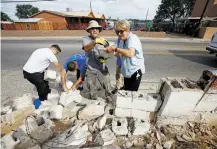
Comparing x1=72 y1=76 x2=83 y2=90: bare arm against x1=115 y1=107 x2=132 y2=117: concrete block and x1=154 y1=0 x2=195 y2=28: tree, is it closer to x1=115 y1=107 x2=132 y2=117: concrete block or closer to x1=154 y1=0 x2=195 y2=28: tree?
x1=115 y1=107 x2=132 y2=117: concrete block

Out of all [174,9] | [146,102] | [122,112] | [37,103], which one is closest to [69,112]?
[37,103]

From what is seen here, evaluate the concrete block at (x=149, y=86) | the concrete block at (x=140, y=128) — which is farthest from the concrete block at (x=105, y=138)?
the concrete block at (x=149, y=86)

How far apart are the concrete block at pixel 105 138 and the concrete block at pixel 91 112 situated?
1.34 feet

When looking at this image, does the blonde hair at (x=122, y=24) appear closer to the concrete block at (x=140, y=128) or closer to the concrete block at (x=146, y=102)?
the concrete block at (x=146, y=102)

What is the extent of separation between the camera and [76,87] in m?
3.57

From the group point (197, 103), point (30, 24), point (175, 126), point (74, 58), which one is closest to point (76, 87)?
point (74, 58)

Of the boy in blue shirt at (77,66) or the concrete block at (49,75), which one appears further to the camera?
the concrete block at (49,75)

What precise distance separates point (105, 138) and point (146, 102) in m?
0.81

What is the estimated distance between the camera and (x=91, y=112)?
2.62 metres

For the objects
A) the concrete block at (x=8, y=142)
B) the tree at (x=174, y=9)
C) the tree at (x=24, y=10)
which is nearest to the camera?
the concrete block at (x=8, y=142)

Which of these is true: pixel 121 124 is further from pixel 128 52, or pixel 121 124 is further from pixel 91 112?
pixel 128 52

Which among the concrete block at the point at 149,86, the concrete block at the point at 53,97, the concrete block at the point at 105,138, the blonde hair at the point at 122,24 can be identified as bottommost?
the concrete block at the point at 149,86

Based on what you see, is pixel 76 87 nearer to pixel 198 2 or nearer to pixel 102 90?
pixel 102 90

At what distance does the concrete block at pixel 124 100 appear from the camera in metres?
2.39
